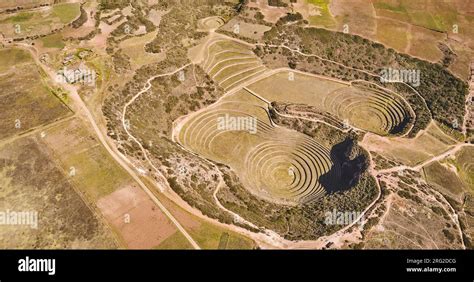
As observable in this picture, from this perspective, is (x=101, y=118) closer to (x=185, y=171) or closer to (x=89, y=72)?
(x=89, y=72)

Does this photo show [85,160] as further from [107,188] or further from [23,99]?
[23,99]

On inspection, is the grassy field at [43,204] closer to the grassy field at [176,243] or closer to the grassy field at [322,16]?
the grassy field at [176,243]

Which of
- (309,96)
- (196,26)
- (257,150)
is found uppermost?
(196,26)

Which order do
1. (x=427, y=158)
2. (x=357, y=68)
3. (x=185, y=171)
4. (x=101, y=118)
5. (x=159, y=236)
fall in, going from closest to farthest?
1. (x=159, y=236)
2. (x=185, y=171)
3. (x=101, y=118)
4. (x=427, y=158)
5. (x=357, y=68)

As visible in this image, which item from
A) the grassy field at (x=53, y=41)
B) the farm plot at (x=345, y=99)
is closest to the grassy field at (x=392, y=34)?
the farm plot at (x=345, y=99)

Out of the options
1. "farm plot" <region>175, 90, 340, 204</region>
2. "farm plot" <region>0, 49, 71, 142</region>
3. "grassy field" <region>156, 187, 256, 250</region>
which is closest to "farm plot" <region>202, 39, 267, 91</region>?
"farm plot" <region>175, 90, 340, 204</region>
